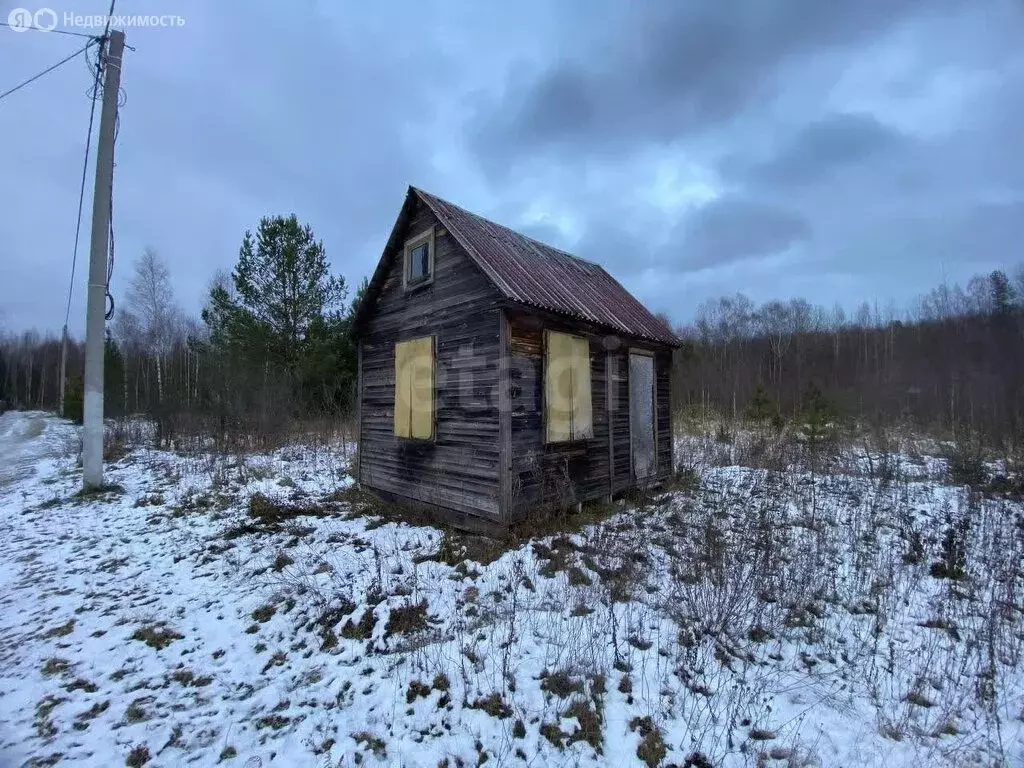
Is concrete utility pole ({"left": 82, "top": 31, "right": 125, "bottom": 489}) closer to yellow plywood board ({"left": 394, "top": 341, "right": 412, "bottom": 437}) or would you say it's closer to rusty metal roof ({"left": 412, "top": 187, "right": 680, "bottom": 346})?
yellow plywood board ({"left": 394, "top": 341, "right": 412, "bottom": 437})

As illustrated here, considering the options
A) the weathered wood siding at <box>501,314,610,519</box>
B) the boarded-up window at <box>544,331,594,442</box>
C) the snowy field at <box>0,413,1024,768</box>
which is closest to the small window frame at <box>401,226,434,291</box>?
the weathered wood siding at <box>501,314,610,519</box>

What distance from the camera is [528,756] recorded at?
10.0 feet

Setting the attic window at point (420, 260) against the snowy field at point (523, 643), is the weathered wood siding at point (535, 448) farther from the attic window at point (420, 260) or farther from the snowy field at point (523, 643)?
the attic window at point (420, 260)

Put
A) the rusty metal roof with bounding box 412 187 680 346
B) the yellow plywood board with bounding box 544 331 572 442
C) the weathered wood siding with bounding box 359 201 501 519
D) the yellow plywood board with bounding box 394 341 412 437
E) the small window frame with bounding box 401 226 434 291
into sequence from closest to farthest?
1. the weathered wood siding with bounding box 359 201 501 519
2. the rusty metal roof with bounding box 412 187 680 346
3. the yellow plywood board with bounding box 544 331 572 442
4. the small window frame with bounding box 401 226 434 291
5. the yellow plywood board with bounding box 394 341 412 437

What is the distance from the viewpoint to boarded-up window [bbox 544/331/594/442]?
7500 mm

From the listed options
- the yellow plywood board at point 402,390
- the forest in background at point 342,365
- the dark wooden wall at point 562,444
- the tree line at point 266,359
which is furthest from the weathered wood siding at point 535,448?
the tree line at point 266,359

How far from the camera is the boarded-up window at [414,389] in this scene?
8.06 m

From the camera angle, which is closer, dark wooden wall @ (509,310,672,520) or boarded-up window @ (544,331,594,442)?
dark wooden wall @ (509,310,672,520)

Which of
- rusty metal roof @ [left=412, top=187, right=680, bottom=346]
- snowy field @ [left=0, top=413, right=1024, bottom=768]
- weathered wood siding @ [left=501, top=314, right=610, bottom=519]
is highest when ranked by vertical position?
rusty metal roof @ [left=412, top=187, right=680, bottom=346]

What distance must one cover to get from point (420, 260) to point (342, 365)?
40.7 ft

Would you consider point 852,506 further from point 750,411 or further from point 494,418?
point 750,411

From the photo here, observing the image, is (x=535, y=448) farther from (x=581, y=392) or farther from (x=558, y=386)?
(x=581, y=392)

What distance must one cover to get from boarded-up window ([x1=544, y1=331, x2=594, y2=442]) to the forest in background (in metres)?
5.95

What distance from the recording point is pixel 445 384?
310 inches
